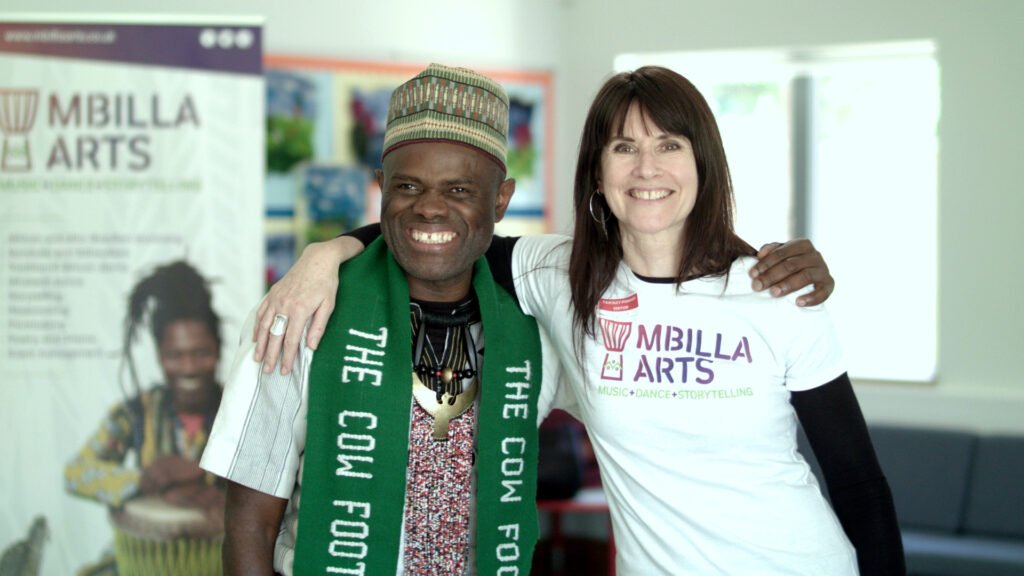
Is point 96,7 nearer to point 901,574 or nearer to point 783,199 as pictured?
point 783,199

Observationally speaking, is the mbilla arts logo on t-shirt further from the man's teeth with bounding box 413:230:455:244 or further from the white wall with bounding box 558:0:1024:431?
the white wall with bounding box 558:0:1024:431

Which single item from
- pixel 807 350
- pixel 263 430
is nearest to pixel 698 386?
pixel 807 350

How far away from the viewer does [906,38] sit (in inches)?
190

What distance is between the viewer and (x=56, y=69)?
3.33 metres

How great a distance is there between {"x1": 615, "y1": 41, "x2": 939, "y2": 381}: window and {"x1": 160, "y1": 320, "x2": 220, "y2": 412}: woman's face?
3.00m

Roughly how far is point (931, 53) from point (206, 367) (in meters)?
3.82

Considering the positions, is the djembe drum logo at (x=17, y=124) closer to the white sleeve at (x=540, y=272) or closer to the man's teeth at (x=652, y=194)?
the white sleeve at (x=540, y=272)

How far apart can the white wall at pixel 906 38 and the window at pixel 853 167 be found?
0.09m

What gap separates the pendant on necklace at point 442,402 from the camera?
1.84 meters

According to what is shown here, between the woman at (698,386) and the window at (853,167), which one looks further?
the window at (853,167)

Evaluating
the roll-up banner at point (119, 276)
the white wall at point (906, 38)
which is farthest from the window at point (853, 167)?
the roll-up banner at point (119, 276)

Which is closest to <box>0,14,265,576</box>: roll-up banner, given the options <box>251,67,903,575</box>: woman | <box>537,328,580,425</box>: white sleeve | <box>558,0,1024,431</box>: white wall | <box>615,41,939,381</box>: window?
<box>537,328,580,425</box>: white sleeve

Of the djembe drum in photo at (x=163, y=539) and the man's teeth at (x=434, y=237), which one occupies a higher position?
the man's teeth at (x=434, y=237)

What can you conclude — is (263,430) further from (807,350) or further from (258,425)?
(807,350)
